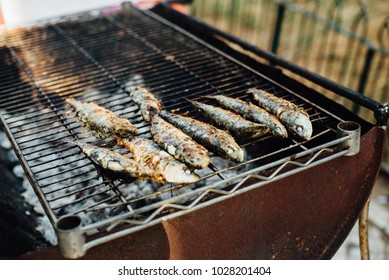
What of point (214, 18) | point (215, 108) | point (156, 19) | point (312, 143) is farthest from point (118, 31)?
point (214, 18)

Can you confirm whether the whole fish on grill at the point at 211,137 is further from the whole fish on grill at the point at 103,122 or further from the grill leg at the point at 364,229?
the grill leg at the point at 364,229

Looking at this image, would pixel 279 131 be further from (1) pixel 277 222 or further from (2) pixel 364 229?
(2) pixel 364 229

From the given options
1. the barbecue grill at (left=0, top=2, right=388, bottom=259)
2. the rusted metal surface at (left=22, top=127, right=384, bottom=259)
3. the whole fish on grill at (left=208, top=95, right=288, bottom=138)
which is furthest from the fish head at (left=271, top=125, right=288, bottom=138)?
the rusted metal surface at (left=22, top=127, right=384, bottom=259)

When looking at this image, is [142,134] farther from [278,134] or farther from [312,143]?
[312,143]

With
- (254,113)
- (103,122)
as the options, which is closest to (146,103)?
(103,122)

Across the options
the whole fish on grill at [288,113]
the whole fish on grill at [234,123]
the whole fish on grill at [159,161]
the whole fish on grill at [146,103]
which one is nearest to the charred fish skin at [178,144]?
the whole fish on grill at [159,161]

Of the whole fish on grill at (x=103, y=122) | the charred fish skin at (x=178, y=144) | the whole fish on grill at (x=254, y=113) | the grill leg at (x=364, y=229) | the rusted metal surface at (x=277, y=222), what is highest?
the whole fish on grill at (x=254, y=113)
